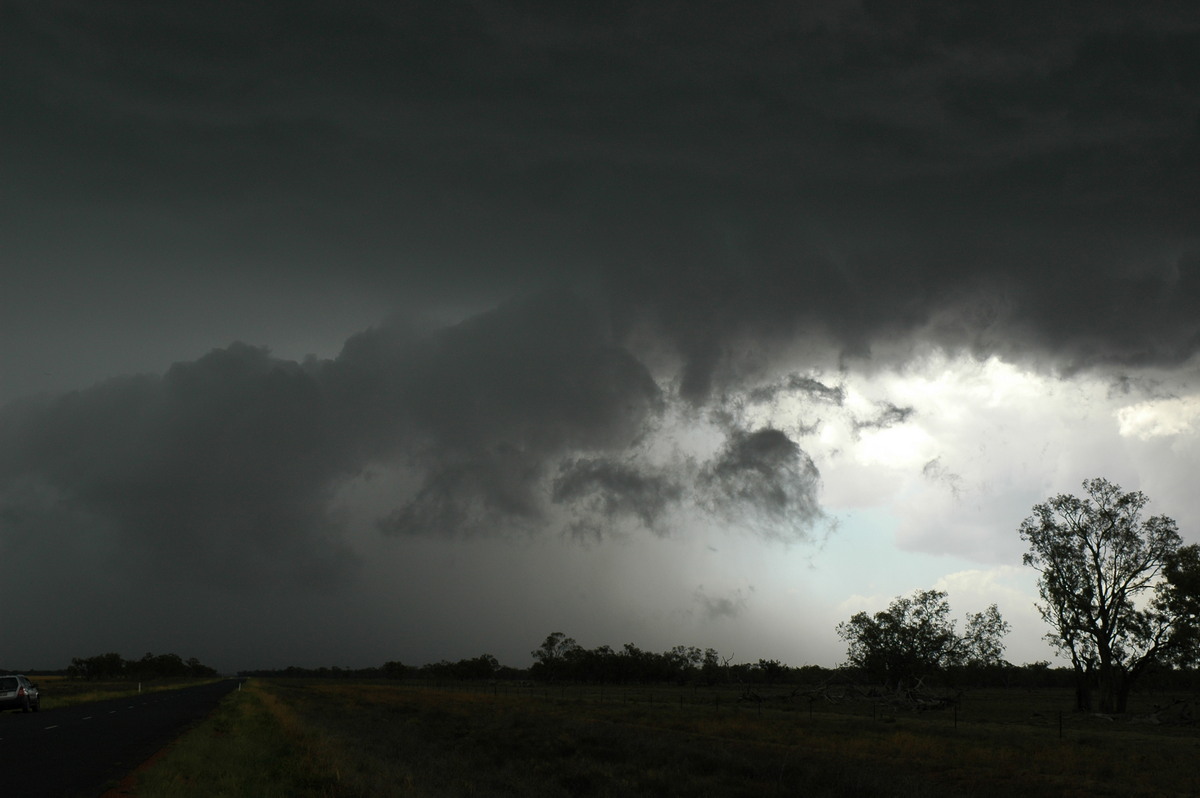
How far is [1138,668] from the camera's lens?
62.8m

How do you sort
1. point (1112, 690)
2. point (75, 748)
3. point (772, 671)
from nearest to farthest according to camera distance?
point (75, 748) < point (1112, 690) < point (772, 671)

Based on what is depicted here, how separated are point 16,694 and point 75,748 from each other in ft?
83.2

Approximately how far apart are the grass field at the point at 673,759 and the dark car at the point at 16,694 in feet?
33.5

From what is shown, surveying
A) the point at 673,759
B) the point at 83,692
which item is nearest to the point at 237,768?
the point at 673,759

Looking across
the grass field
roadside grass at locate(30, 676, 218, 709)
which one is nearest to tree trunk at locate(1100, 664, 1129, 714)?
the grass field

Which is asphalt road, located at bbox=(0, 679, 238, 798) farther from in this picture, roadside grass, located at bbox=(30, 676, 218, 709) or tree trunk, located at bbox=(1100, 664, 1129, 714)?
tree trunk, located at bbox=(1100, 664, 1129, 714)

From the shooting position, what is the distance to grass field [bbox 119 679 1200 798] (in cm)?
2200

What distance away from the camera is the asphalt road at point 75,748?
17234 mm

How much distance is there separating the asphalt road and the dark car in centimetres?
82

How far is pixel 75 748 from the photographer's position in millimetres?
25078

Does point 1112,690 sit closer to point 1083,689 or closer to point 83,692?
point 1083,689

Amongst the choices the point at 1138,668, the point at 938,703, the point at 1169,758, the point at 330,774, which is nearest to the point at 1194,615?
the point at 1138,668

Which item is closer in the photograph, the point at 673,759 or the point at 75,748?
the point at 75,748

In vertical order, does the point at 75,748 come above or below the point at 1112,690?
above
